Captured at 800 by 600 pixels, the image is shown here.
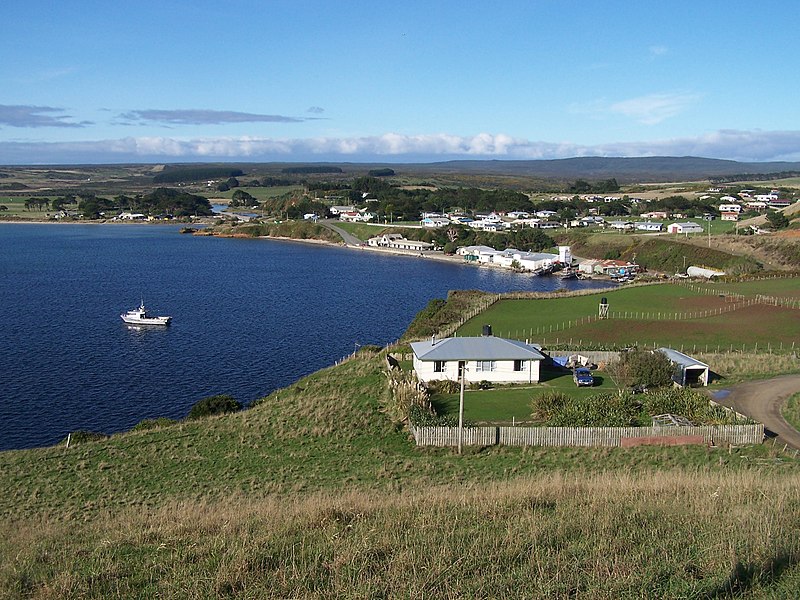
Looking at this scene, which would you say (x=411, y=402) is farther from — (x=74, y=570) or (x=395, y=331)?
(x=395, y=331)

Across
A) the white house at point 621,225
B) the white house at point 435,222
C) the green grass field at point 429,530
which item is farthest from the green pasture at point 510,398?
the white house at point 435,222

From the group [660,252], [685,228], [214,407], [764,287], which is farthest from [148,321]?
[685,228]

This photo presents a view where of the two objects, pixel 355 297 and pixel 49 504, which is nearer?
pixel 49 504

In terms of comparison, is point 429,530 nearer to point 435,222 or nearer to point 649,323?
point 649,323

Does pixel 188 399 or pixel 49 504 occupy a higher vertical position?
pixel 49 504

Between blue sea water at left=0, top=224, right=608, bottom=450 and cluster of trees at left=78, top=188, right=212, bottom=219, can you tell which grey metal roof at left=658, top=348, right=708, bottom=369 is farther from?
cluster of trees at left=78, top=188, right=212, bottom=219

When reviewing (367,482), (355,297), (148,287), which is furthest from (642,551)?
(148,287)

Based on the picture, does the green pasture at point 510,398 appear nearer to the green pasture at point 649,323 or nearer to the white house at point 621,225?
the green pasture at point 649,323
